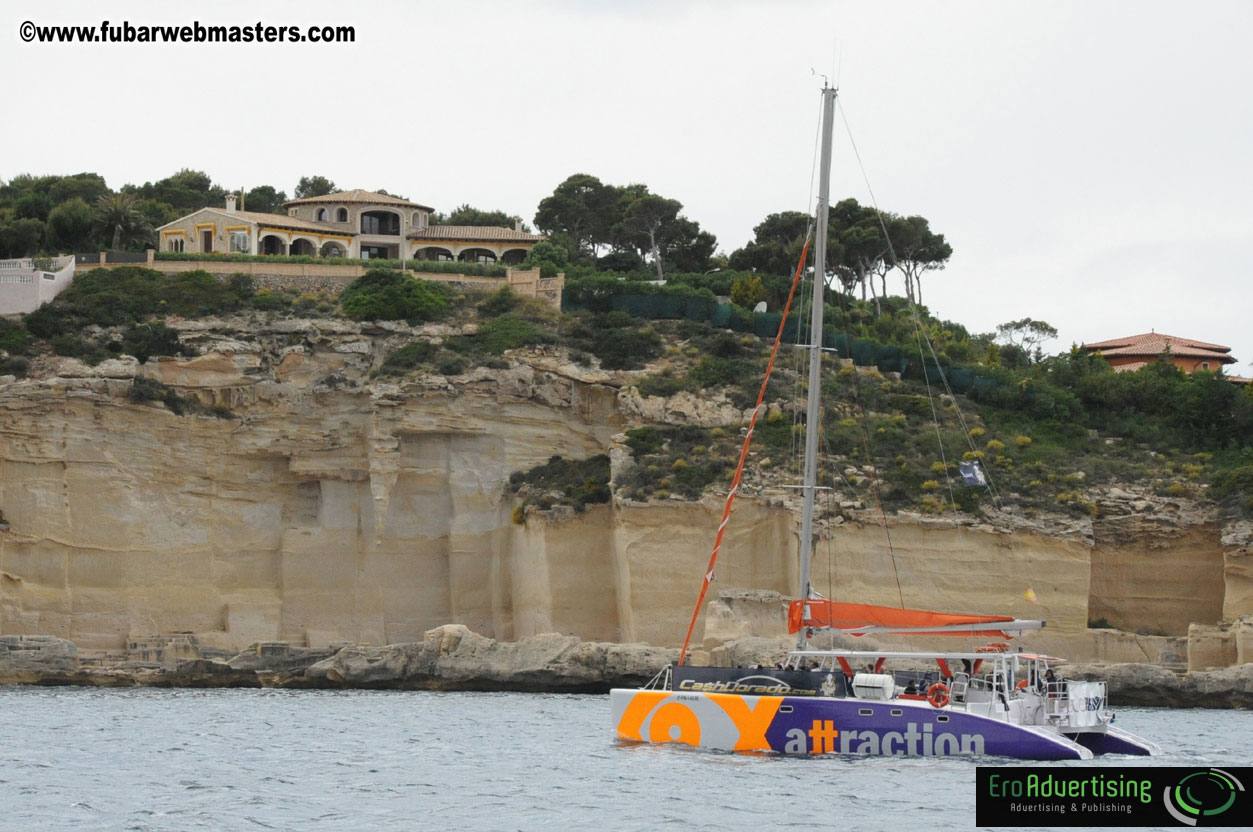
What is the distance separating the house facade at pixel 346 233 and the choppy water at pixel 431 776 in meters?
29.9

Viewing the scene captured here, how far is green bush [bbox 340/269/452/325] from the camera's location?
58.3 metres

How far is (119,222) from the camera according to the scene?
66.6 metres

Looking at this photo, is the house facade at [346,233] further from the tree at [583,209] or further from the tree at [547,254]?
the tree at [583,209]

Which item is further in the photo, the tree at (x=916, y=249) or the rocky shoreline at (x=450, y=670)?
the tree at (x=916, y=249)

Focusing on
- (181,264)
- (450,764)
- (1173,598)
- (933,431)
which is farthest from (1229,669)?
(181,264)

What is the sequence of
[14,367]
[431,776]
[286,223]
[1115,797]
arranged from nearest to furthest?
[1115,797]
[431,776]
[14,367]
[286,223]

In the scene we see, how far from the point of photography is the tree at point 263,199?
85.7 meters

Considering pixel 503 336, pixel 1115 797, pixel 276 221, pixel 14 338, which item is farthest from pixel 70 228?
pixel 1115 797

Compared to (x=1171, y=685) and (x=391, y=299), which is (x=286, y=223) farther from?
(x=1171, y=685)

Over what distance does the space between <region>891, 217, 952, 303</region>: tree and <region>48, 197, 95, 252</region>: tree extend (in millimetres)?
29431

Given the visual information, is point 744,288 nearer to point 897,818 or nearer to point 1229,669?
point 1229,669

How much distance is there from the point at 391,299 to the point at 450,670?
53.8 feet

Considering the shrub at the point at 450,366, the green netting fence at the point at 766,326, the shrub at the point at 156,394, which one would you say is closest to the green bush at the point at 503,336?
the shrub at the point at 450,366

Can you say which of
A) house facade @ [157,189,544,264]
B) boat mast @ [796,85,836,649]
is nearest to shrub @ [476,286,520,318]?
house facade @ [157,189,544,264]
